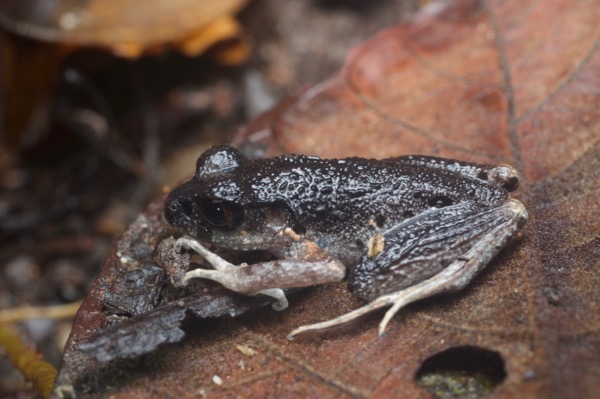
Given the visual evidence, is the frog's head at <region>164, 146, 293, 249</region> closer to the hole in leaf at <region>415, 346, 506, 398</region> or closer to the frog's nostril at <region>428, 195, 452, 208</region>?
the frog's nostril at <region>428, 195, 452, 208</region>

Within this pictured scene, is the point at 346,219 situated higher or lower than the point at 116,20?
lower

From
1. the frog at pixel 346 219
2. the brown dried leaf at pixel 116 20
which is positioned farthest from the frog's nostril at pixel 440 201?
the brown dried leaf at pixel 116 20

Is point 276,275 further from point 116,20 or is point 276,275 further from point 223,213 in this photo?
point 116,20

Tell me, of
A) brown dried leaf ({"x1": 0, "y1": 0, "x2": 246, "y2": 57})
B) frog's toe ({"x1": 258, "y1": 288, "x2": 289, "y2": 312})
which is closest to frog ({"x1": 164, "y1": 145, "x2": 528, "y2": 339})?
frog's toe ({"x1": 258, "y1": 288, "x2": 289, "y2": 312})

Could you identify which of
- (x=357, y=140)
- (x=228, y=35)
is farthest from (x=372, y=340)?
(x=228, y=35)

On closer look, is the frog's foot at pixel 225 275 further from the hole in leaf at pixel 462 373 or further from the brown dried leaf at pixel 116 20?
the brown dried leaf at pixel 116 20

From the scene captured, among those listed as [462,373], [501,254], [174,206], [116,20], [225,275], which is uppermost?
[116,20]

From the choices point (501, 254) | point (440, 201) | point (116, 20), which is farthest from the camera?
point (116, 20)

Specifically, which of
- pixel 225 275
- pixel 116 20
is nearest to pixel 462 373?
pixel 225 275

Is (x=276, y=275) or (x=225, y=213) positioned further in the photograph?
(x=225, y=213)
